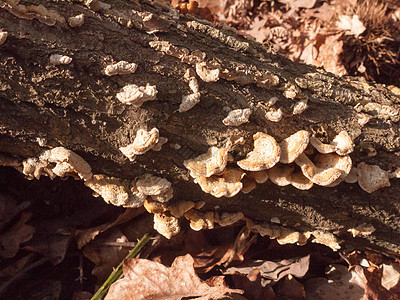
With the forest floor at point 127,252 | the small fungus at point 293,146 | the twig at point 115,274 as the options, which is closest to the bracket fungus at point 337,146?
the small fungus at point 293,146

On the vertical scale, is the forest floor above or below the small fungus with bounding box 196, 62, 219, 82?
below

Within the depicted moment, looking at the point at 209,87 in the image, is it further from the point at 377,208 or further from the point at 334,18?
the point at 334,18

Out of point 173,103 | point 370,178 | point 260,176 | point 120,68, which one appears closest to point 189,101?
point 173,103

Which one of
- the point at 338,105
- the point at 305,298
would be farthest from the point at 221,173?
the point at 305,298

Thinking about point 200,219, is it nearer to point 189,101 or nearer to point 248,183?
point 248,183

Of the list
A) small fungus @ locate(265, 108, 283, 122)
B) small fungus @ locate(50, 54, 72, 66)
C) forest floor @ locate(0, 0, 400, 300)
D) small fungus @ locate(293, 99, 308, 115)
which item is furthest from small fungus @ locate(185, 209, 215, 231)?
small fungus @ locate(50, 54, 72, 66)

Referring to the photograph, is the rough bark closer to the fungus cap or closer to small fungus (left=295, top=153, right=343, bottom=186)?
the fungus cap
